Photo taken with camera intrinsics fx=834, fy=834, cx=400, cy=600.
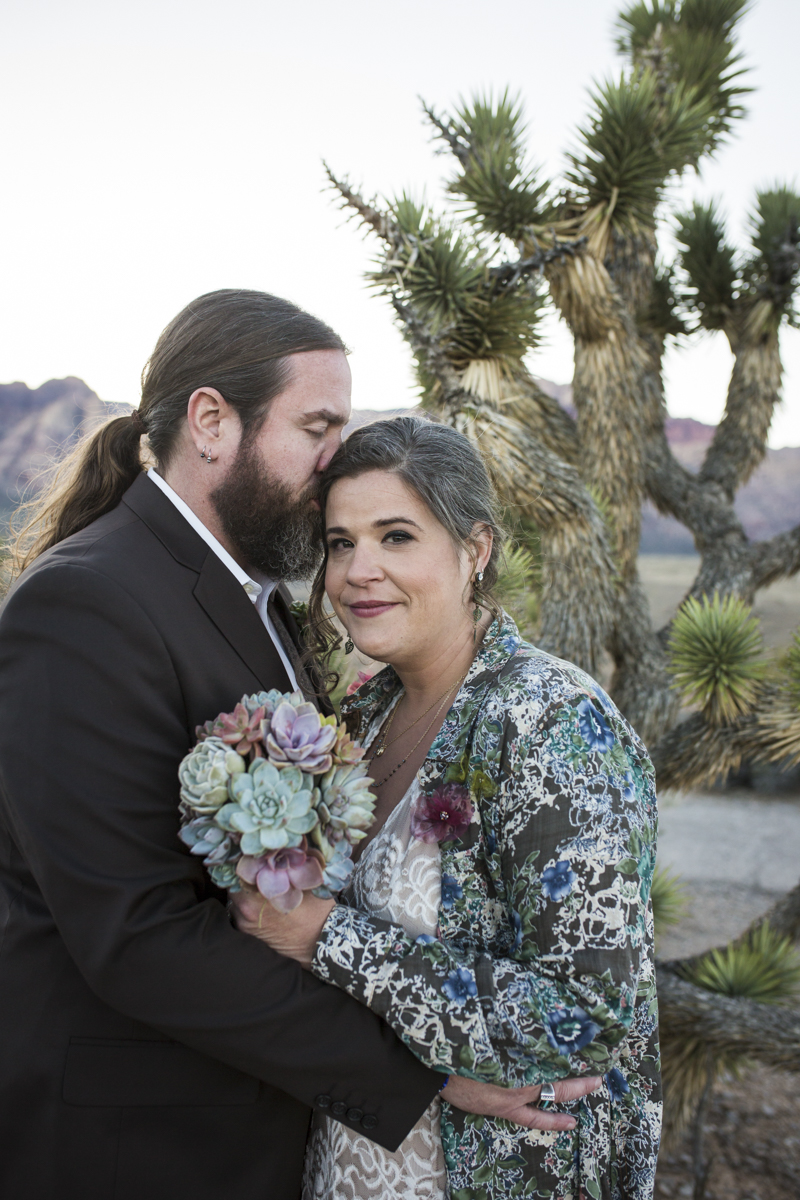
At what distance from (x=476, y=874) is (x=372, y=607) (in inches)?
28.0

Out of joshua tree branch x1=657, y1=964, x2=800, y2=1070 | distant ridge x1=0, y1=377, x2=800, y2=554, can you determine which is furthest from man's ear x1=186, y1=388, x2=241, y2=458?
distant ridge x1=0, y1=377, x2=800, y2=554

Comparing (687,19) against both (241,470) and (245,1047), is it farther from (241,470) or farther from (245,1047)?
(245,1047)

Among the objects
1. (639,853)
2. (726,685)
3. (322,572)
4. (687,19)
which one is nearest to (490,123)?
(687,19)

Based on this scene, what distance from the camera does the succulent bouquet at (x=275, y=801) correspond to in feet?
4.81

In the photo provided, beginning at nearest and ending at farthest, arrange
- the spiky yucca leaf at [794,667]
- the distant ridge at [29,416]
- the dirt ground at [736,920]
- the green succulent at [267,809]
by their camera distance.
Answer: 1. the green succulent at [267,809]
2. the spiky yucca leaf at [794,667]
3. the dirt ground at [736,920]
4. the distant ridge at [29,416]

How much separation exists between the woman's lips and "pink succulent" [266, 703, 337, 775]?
0.62m

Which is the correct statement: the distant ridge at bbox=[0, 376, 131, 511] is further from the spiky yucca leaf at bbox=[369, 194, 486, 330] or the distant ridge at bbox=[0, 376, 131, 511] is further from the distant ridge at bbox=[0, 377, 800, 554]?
the spiky yucca leaf at bbox=[369, 194, 486, 330]

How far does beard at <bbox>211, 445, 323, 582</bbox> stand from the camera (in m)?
2.12

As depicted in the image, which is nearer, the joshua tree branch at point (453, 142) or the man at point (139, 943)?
the man at point (139, 943)

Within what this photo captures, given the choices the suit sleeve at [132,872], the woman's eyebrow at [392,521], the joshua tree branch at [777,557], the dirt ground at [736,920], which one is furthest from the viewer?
the joshua tree branch at [777,557]

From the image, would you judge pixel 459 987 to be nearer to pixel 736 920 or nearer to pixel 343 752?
pixel 343 752

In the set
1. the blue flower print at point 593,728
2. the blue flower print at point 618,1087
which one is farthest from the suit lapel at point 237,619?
the blue flower print at point 618,1087

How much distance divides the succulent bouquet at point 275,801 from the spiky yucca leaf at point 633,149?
504cm

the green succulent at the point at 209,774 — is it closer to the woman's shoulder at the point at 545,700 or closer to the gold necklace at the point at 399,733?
the woman's shoulder at the point at 545,700
